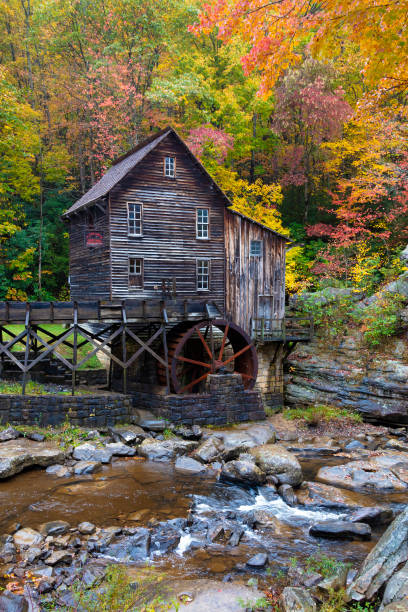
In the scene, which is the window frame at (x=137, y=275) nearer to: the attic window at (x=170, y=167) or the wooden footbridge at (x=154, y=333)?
the wooden footbridge at (x=154, y=333)

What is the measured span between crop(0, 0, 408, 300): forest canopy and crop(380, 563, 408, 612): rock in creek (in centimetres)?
1674

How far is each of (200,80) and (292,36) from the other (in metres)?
20.0

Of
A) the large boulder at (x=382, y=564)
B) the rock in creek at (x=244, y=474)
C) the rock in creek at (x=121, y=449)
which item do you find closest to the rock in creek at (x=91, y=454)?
the rock in creek at (x=121, y=449)

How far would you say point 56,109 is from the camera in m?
29.3

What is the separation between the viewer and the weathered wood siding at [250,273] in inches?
765

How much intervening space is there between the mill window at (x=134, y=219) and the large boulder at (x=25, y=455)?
29.4ft

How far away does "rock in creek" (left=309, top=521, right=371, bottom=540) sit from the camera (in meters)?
7.96

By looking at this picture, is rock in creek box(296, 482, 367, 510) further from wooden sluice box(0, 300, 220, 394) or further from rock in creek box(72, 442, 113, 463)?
wooden sluice box(0, 300, 220, 394)

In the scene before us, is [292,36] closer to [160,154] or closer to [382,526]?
[382,526]

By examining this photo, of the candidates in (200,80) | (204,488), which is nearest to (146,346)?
(204,488)

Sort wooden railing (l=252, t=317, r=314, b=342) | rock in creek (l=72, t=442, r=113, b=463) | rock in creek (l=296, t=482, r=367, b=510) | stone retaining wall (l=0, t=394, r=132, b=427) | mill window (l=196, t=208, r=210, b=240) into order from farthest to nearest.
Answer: wooden railing (l=252, t=317, r=314, b=342) < mill window (l=196, t=208, r=210, b=240) < stone retaining wall (l=0, t=394, r=132, b=427) < rock in creek (l=72, t=442, r=113, b=463) < rock in creek (l=296, t=482, r=367, b=510)

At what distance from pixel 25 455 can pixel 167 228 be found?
35.2 ft

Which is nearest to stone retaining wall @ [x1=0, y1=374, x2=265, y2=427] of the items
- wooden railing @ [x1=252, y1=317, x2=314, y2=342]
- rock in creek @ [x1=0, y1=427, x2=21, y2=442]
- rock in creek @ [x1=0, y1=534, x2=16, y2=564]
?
rock in creek @ [x1=0, y1=427, x2=21, y2=442]

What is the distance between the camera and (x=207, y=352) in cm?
1886
